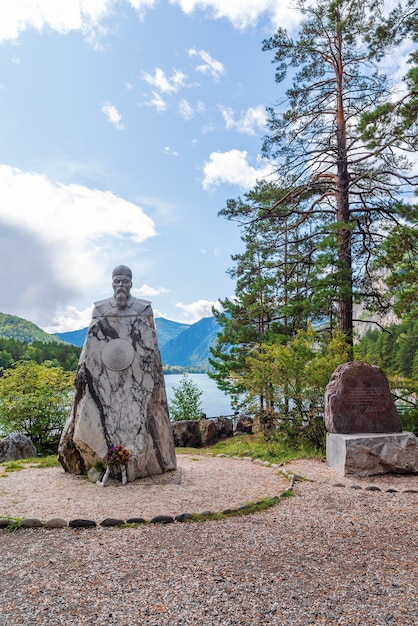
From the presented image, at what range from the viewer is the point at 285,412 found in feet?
31.9

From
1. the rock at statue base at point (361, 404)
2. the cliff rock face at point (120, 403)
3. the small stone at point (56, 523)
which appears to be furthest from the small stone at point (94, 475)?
the rock at statue base at point (361, 404)

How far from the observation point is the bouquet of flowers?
644cm

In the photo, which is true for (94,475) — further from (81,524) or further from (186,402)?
(186,402)

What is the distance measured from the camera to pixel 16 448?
369 inches

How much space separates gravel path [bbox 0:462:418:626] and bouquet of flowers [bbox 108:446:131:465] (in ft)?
6.58

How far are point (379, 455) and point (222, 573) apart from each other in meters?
4.60

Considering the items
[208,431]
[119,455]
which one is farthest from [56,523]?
[208,431]

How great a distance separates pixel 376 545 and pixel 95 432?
14.1 ft

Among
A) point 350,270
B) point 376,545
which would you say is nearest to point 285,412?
point 350,270

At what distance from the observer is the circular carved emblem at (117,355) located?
277 inches

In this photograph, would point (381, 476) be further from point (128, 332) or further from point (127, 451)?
point (128, 332)


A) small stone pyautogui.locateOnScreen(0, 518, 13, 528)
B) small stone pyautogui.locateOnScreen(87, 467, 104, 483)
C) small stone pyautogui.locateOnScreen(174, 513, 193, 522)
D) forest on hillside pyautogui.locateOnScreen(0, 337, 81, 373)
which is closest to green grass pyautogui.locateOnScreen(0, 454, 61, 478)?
small stone pyautogui.locateOnScreen(87, 467, 104, 483)

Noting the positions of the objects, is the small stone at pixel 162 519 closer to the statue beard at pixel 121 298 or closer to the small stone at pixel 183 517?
the small stone at pixel 183 517

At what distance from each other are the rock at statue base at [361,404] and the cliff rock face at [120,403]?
9.93 feet
